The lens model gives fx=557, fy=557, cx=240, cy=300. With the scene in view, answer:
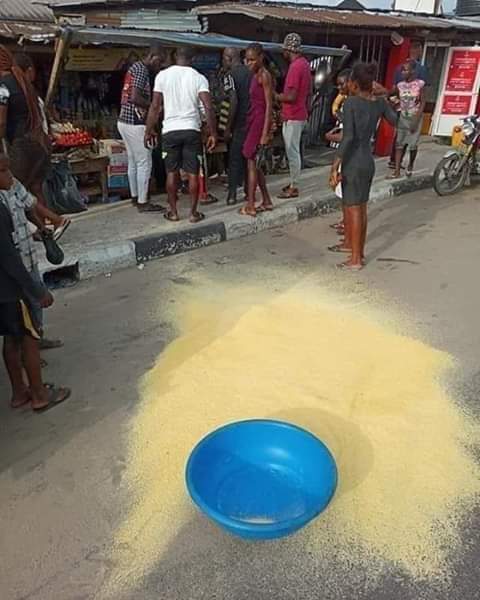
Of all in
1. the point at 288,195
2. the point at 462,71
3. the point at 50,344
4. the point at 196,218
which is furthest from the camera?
the point at 462,71

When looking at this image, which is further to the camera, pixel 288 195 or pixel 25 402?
pixel 288 195

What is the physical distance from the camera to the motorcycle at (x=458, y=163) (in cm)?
833

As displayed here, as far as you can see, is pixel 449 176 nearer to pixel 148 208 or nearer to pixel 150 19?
pixel 148 208

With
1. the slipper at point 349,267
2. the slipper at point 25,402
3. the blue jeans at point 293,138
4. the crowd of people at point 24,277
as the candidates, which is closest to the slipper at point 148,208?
the blue jeans at point 293,138

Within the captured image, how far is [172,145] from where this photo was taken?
19.2 feet

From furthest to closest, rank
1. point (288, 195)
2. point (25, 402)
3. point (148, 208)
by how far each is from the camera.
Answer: point (288, 195) < point (148, 208) < point (25, 402)

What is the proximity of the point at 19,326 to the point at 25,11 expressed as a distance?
44.0ft

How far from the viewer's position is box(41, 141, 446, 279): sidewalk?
17.5 ft

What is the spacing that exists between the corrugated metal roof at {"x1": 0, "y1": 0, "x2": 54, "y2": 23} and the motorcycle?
31.9ft

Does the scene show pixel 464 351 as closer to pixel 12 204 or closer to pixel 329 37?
pixel 12 204

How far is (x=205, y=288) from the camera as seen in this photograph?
5.04m

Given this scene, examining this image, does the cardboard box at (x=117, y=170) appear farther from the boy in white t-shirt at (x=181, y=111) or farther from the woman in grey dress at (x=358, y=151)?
the woman in grey dress at (x=358, y=151)

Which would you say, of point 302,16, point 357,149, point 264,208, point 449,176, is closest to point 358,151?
point 357,149

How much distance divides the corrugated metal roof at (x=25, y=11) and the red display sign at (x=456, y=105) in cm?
922
